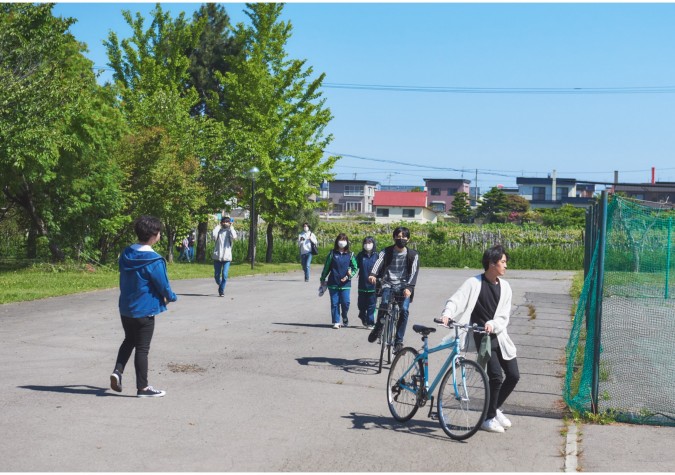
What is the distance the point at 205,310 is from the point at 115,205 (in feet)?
41.9

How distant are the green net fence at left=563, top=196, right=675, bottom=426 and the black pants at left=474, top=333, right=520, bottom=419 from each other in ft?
3.61

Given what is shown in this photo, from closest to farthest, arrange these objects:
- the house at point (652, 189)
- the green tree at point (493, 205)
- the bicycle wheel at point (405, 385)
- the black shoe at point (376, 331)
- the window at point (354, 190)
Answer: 1. the bicycle wheel at point (405, 385)
2. the black shoe at point (376, 331)
3. the house at point (652, 189)
4. the green tree at point (493, 205)
5. the window at point (354, 190)

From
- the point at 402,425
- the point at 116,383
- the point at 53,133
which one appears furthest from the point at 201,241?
the point at 402,425

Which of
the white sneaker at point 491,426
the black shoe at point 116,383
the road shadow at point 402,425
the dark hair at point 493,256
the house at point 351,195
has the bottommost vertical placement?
the road shadow at point 402,425

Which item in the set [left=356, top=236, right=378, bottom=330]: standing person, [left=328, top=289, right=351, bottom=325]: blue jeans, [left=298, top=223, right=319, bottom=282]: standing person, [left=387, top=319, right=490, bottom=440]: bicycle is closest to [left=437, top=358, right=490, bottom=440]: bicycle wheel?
[left=387, top=319, right=490, bottom=440]: bicycle

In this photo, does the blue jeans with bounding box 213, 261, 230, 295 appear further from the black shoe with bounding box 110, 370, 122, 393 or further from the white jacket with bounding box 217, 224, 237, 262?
the black shoe with bounding box 110, 370, 122, 393

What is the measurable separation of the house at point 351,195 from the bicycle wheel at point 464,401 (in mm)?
129393

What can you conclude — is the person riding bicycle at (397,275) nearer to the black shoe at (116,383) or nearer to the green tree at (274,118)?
the black shoe at (116,383)

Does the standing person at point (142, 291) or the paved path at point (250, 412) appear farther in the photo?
the standing person at point (142, 291)

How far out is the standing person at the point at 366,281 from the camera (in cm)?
1333

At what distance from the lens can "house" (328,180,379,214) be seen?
453ft

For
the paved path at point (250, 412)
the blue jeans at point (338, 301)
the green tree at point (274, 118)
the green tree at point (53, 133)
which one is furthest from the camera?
the green tree at point (274, 118)

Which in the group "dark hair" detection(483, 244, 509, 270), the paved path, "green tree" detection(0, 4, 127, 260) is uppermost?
"green tree" detection(0, 4, 127, 260)

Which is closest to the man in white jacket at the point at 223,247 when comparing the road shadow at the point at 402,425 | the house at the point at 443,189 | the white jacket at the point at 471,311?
the road shadow at the point at 402,425
